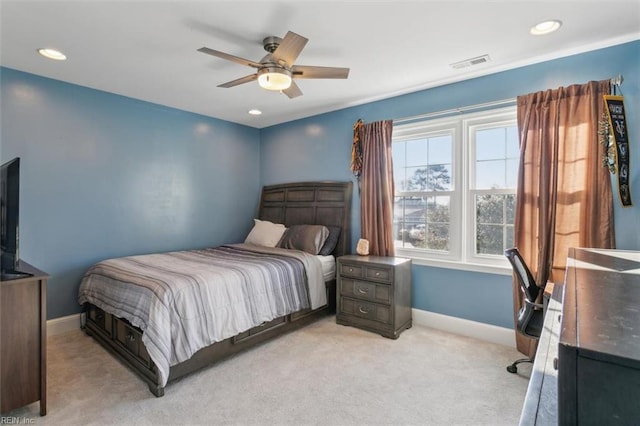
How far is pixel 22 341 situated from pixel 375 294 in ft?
8.94

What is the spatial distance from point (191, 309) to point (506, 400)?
7.50ft

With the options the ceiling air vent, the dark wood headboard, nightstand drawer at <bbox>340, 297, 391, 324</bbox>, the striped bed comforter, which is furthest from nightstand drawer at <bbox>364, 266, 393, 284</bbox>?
the ceiling air vent

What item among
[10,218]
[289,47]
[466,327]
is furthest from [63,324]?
[466,327]

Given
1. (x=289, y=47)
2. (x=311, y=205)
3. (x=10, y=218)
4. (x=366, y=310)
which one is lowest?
(x=366, y=310)

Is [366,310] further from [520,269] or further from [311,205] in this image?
[311,205]

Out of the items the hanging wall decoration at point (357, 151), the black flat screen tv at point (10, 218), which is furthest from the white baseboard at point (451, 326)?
the hanging wall decoration at point (357, 151)

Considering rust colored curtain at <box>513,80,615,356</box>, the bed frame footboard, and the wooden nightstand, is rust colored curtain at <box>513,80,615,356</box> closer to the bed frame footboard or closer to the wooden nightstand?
the wooden nightstand

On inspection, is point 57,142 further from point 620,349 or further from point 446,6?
point 620,349

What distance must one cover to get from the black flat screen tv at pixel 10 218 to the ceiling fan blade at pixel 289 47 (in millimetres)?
1842

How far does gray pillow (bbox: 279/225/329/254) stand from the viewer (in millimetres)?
3860

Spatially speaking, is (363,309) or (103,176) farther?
(103,176)

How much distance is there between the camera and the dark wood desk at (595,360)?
563 millimetres

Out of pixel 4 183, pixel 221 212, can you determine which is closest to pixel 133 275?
pixel 4 183

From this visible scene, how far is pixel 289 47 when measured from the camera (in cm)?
211
